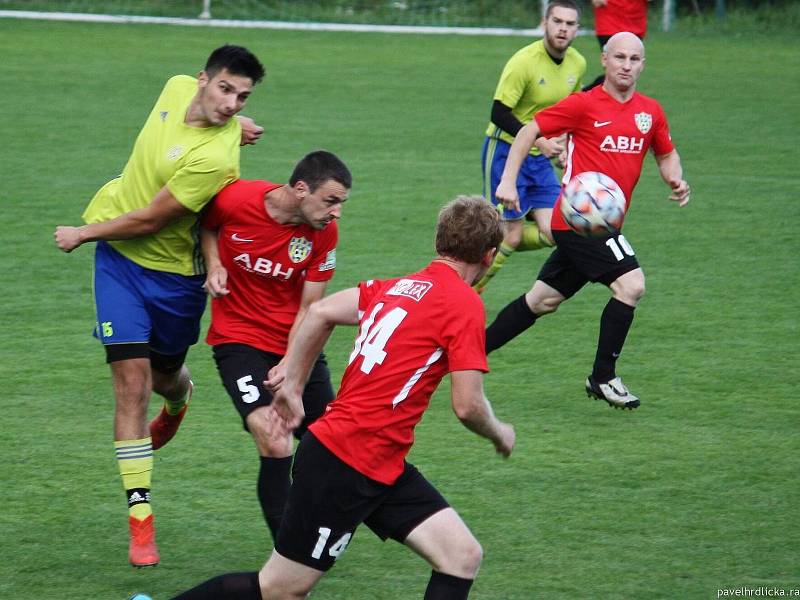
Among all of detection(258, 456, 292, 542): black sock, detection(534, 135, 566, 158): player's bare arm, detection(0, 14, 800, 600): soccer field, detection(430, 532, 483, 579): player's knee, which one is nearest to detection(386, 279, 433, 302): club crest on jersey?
detection(430, 532, 483, 579): player's knee

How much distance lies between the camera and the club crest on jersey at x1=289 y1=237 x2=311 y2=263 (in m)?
5.54

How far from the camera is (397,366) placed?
14.2 ft

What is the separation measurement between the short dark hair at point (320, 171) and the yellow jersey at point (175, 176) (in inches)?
16.3

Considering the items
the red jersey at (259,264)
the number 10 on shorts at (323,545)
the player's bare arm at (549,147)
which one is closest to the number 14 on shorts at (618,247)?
the player's bare arm at (549,147)

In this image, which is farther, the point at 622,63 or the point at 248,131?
the point at 622,63

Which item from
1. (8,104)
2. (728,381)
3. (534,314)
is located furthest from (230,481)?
(8,104)

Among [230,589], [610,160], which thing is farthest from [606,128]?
[230,589]

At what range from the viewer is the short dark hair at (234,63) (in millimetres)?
5543

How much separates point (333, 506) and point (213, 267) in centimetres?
157

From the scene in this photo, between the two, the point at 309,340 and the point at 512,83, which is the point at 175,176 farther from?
the point at 512,83

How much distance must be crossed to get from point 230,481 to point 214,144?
5.50 ft

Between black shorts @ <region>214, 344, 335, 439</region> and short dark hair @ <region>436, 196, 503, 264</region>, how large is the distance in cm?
110

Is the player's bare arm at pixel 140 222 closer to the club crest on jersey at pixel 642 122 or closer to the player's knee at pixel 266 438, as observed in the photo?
the player's knee at pixel 266 438

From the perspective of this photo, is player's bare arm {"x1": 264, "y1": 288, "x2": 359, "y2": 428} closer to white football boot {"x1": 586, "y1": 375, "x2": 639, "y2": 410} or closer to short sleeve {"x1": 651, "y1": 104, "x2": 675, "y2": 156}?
white football boot {"x1": 586, "y1": 375, "x2": 639, "y2": 410}
